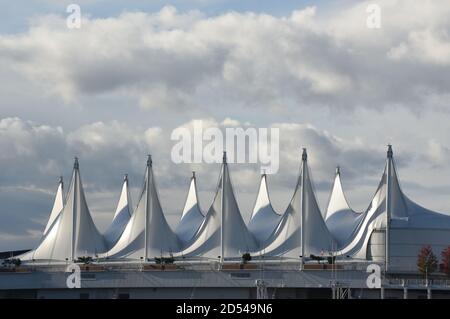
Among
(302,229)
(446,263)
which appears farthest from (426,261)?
(302,229)

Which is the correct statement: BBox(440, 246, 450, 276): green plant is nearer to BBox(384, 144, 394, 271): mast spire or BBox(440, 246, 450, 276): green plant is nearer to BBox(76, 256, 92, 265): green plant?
BBox(384, 144, 394, 271): mast spire

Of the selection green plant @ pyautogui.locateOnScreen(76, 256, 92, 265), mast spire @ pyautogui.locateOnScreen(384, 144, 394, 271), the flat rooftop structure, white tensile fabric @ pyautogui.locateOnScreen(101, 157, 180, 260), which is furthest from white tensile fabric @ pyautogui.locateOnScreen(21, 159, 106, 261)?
mast spire @ pyautogui.locateOnScreen(384, 144, 394, 271)

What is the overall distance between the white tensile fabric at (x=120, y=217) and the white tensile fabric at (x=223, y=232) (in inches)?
486

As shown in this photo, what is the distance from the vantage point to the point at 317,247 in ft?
277

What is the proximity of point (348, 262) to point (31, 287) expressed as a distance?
25.5 metres

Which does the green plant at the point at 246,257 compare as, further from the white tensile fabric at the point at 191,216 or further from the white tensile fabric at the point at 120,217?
the white tensile fabric at the point at 120,217

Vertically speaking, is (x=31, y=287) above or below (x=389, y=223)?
below

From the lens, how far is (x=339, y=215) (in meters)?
95.1

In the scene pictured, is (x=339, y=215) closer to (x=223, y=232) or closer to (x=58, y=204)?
(x=223, y=232)
